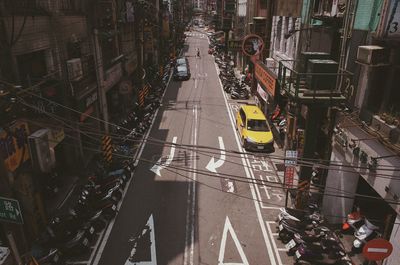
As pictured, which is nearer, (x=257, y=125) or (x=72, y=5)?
(x=72, y=5)

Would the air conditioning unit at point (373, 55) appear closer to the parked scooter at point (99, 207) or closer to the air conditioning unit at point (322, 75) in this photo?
the air conditioning unit at point (322, 75)

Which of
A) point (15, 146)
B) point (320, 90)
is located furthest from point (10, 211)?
point (320, 90)

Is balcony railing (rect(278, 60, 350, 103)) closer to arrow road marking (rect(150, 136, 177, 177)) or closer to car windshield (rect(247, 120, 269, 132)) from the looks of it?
arrow road marking (rect(150, 136, 177, 177))

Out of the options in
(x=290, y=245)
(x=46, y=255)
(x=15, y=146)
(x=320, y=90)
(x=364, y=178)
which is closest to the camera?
(x=46, y=255)

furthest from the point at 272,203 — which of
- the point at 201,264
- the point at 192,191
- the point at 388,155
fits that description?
the point at 388,155

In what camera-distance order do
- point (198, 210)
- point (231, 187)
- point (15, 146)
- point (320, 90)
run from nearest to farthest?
point (15, 146) → point (320, 90) → point (198, 210) → point (231, 187)

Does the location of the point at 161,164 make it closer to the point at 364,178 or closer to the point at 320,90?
the point at 320,90

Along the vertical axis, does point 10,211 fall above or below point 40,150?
above
